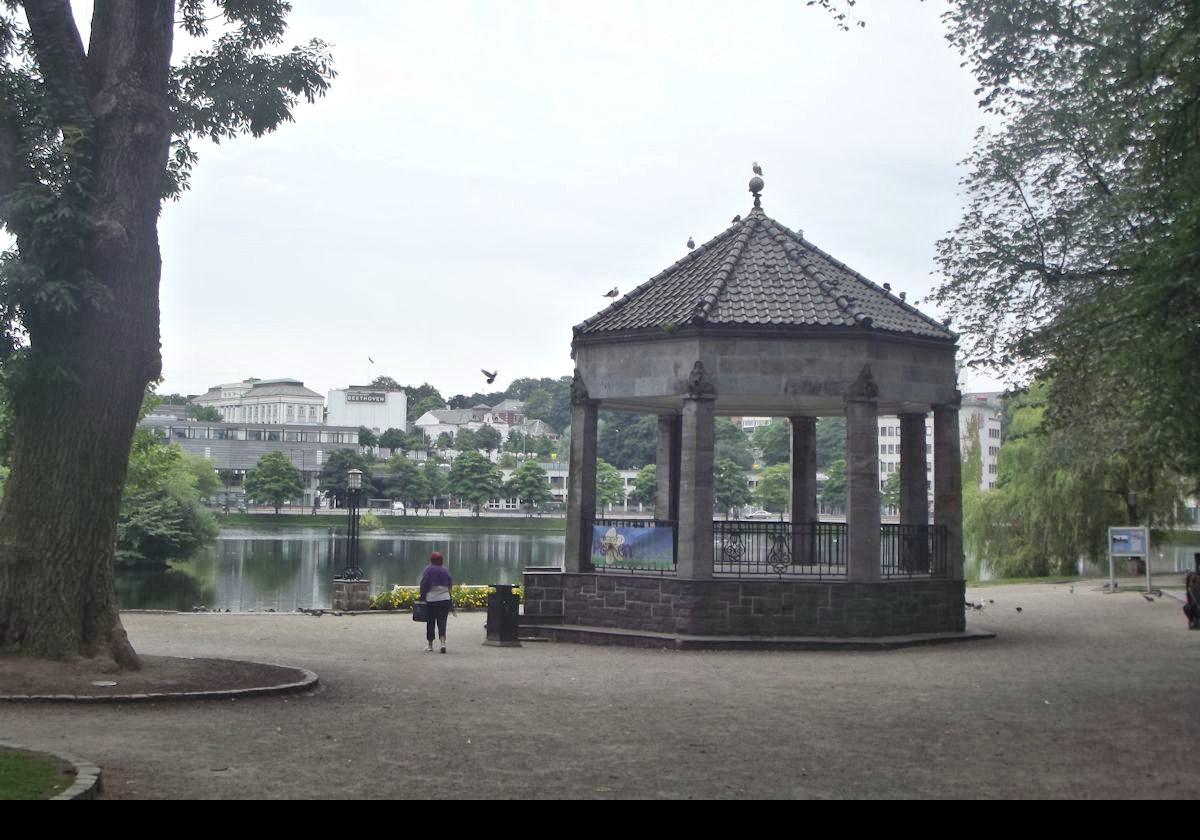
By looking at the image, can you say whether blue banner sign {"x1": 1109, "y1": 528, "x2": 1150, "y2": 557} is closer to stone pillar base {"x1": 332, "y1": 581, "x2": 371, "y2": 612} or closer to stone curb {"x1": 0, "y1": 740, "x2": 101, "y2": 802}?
stone pillar base {"x1": 332, "y1": 581, "x2": 371, "y2": 612}

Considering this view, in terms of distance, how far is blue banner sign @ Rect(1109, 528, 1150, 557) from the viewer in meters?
29.3

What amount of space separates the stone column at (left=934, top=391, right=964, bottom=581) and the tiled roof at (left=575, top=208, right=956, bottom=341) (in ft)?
4.59

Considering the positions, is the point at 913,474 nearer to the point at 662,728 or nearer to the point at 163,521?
the point at 662,728

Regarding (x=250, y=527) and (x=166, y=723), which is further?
(x=250, y=527)

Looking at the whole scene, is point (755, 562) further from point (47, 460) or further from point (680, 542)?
point (47, 460)

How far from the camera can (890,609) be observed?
20.1 m

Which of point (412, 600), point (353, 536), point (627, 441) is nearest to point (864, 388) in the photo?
point (412, 600)

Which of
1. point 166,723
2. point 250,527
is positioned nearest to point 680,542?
point 166,723

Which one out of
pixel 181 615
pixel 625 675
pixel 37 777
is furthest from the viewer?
pixel 181 615

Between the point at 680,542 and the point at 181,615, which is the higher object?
the point at 680,542

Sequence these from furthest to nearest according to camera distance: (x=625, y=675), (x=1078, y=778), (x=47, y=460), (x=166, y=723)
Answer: (x=625, y=675), (x=47, y=460), (x=166, y=723), (x=1078, y=778)

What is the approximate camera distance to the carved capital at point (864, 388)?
20.0 metres

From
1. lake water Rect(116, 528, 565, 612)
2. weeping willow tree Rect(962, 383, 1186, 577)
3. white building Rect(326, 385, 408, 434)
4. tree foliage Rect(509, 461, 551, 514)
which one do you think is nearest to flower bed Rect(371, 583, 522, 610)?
lake water Rect(116, 528, 565, 612)
